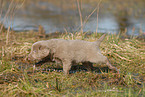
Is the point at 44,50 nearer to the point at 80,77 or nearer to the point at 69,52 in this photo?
the point at 69,52

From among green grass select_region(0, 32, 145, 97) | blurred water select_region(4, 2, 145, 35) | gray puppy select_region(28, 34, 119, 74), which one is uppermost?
blurred water select_region(4, 2, 145, 35)

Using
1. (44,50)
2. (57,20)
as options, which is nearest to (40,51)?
Result: (44,50)

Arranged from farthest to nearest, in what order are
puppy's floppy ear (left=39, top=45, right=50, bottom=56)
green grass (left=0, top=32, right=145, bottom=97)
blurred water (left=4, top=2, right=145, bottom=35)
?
blurred water (left=4, top=2, right=145, bottom=35) → puppy's floppy ear (left=39, top=45, right=50, bottom=56) → green grass (left=0, top=32, right=145, bottom=97)

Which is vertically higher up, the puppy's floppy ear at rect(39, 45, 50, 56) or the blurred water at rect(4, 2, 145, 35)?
the blurred water at rect(4, 2, 145, 35)

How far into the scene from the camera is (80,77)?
4.75 metres

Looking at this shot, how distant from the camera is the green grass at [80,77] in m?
3.89

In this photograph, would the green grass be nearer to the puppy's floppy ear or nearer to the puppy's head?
the puppy's head

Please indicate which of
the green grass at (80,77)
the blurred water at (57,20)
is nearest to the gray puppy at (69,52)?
the green grass at (80,77)

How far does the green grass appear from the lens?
12.8ft

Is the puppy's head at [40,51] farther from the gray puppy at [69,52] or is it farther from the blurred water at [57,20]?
the blurred water at [57,20]

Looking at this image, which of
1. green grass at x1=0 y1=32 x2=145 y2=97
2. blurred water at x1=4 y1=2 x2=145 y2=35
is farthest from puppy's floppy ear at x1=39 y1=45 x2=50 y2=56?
blurred water at x1=4 y1=2 x2=145 y2=35

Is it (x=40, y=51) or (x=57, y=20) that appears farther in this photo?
(x=57, y=20)

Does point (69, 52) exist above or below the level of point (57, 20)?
below

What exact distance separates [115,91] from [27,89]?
1.52 meters
